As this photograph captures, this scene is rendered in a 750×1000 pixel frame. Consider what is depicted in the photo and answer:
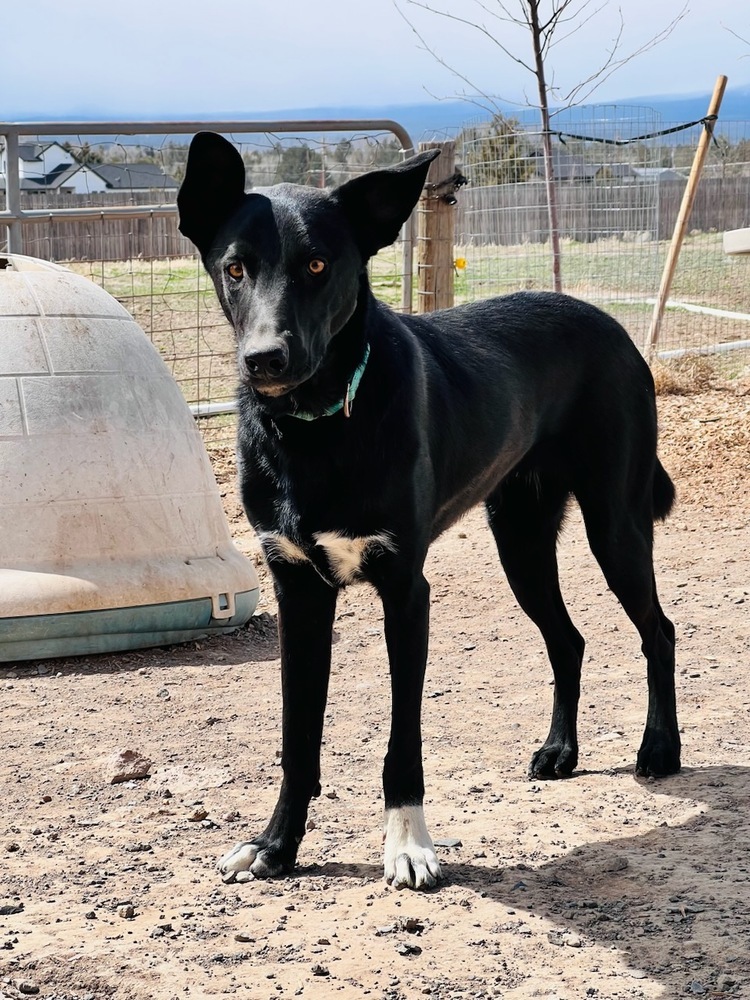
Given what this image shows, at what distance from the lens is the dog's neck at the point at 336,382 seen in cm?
291

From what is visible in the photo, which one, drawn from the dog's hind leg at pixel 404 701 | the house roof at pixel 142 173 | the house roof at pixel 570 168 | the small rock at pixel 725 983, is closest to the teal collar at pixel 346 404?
the dog's hind leg at pixel 404 701

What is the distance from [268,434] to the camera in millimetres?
3002

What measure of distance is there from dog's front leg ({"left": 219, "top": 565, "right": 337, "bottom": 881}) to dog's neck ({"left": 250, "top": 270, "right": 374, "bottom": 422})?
0.43 m

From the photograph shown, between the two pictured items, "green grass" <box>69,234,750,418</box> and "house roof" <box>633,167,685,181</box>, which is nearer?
"green grass" <box>69,234,750,418</box>

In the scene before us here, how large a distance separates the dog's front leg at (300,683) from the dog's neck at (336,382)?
43 cm

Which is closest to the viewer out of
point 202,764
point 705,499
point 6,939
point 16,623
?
point 6,939

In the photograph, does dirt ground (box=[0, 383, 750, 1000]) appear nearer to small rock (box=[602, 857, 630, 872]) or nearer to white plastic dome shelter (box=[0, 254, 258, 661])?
small rock (box=[602, 857, 630, 872])

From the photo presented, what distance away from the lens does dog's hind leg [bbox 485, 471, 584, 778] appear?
152 inches

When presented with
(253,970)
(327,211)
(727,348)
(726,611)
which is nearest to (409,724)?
(253,970)

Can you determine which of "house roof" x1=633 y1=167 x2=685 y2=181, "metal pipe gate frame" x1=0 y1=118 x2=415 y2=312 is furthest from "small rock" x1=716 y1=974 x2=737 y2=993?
"house roof" x1=633 y1=167 x2=685 y2=181

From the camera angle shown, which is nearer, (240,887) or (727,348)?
(240,887)

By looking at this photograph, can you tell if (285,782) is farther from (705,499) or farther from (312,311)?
(705,499)

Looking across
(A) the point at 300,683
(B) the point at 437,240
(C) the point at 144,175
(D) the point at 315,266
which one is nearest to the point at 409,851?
(A) the point at 300,683

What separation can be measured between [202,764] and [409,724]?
1.09 m
